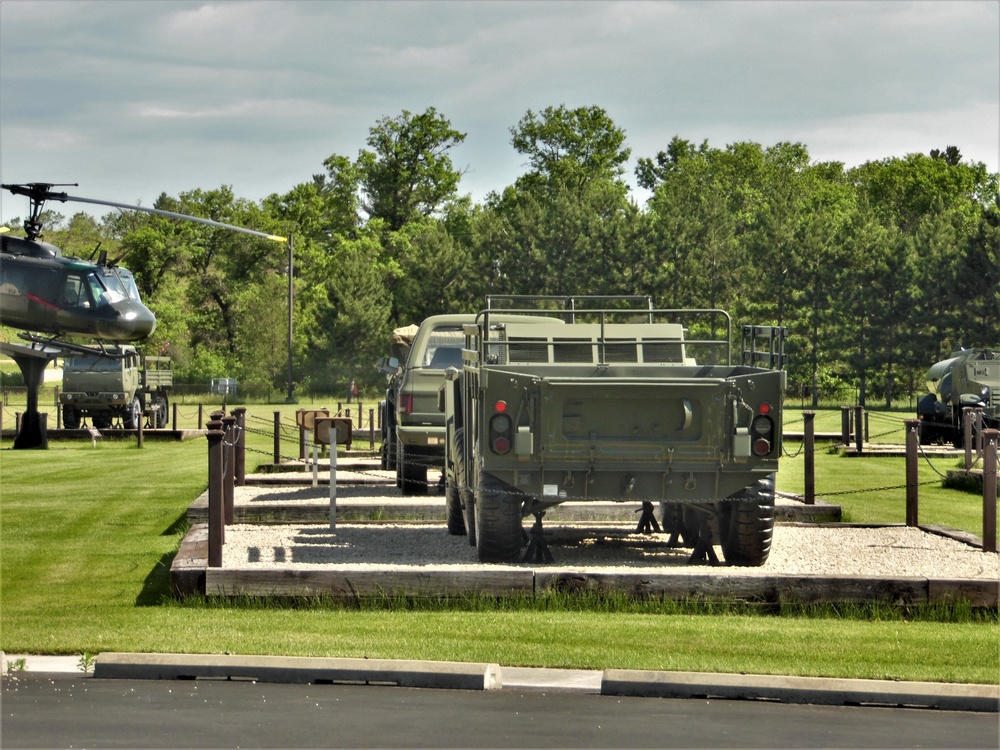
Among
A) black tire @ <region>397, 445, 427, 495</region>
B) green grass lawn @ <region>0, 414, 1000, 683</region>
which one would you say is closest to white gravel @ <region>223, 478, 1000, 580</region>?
green grass lawn @ <region>0, 414, 1000, 683</region>

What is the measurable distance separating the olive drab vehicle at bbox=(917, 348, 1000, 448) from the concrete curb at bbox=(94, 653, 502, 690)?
2403 cm

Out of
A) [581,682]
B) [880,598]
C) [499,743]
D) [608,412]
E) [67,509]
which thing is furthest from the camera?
[67,509]

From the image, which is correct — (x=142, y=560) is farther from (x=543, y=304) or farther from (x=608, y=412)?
(x=543, y=304)

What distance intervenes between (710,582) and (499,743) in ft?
13.5

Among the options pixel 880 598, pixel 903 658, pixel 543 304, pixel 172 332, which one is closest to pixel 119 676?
pixel 903 658

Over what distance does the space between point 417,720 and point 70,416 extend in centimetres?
3680

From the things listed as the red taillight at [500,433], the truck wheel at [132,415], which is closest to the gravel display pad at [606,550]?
the red taillight at [500,433]

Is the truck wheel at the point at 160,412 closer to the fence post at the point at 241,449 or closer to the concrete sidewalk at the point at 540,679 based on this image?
the fence post at the point at 241,449

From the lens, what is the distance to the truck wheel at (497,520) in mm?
12055

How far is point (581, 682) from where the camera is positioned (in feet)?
26.8

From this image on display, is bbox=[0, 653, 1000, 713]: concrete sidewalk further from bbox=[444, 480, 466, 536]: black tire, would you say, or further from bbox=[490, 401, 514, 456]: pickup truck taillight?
bbox=[444, 480, 466, 536]: black tire

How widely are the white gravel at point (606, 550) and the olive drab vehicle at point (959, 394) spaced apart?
56.8 ft

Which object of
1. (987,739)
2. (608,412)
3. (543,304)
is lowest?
(987,739)

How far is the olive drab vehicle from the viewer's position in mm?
31345
